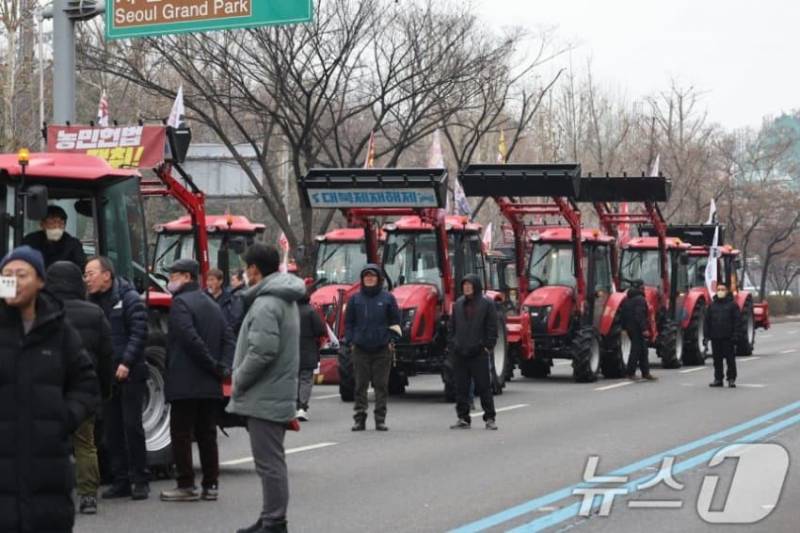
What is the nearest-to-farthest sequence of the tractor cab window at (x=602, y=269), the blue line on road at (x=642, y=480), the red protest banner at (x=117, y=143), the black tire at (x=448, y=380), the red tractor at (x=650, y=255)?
the blue line on road at (x=642, y=480)
the red protest banner at (x=117, y=143)
the black tire at (x=448, y=380)
the tractor cab window at (x=602, y=269)
the red tractor at (x=650, y=255)

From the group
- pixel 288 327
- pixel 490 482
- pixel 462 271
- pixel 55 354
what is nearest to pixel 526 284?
pixel 462 271

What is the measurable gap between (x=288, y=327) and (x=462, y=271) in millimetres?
13346

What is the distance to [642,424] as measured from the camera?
18.4m

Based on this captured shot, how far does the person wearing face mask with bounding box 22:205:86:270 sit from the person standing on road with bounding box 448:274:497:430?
6.14 metres

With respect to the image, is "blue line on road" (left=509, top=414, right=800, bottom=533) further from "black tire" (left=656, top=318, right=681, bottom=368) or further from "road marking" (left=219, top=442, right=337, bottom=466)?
"black tire" (left=656, top=318, right=681, bottom=368)

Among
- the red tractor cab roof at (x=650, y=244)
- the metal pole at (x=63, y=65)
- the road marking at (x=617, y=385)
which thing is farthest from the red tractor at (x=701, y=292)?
the metal pole at (x=63, y=65)

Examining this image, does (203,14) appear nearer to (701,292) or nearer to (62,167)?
(62,167)

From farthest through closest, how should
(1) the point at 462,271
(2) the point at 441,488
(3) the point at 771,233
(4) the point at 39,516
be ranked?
1. (3) the point at 771,233
2. (1) the point at 462,271
3. (2) the point at 441,488
4. (4) the point at 39,516

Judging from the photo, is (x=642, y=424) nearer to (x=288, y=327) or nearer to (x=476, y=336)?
(x=476, y=336)

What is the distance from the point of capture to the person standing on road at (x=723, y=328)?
24672mm

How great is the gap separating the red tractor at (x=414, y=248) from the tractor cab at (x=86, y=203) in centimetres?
817

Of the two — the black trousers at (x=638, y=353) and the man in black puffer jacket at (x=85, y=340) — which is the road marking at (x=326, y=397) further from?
the man in black puffer jacket at (x=85, y=340)

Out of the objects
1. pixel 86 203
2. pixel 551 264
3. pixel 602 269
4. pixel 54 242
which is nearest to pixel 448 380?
pixel 551 264

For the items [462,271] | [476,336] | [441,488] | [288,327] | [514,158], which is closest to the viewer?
[288,327]
